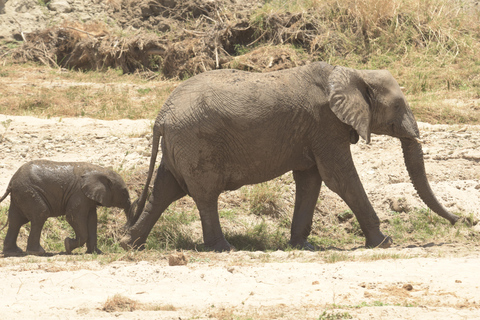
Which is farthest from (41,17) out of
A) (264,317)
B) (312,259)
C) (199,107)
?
(264,317)

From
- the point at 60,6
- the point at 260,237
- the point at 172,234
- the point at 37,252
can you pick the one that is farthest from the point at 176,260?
the point at 60,6

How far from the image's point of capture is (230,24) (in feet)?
53.8

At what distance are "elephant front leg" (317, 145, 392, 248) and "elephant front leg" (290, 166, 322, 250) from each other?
0.41 meters

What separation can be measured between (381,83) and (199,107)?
1.99 metres

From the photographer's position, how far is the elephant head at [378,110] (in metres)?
7.54

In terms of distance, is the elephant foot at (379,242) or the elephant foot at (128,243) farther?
the elephant foot at (128,243)

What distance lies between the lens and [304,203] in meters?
8.18

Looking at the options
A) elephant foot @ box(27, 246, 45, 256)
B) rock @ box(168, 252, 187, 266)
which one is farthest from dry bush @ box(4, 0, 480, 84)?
rock @ box(168, 252, 187, 266)

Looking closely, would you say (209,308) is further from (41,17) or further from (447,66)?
(41,17)

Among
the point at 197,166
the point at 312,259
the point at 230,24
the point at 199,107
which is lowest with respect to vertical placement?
the point at 312,259

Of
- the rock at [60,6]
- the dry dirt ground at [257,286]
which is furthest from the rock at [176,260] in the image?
the rock at [60,6]

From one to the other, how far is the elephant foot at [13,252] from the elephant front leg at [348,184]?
127 inches

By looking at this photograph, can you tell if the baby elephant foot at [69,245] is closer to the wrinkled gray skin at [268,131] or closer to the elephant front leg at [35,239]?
the elephant front leg at [35,239]

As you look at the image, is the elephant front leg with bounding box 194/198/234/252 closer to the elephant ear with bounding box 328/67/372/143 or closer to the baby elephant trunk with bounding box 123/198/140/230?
the baby elephant trunk with bounding box 123/198/140/230
